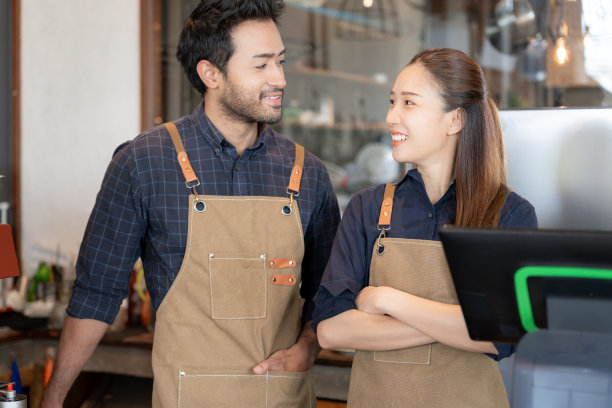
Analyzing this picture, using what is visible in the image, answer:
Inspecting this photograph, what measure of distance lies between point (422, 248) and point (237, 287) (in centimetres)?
47

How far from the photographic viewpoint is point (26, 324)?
285 centimetres

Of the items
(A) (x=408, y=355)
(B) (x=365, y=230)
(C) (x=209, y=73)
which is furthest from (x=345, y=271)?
(C) (x=209, y=73)

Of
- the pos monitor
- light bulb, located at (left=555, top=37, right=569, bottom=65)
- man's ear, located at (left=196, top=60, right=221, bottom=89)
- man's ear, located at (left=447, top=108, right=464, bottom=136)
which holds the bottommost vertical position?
the pos monitor

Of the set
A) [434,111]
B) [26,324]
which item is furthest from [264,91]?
[26,324]

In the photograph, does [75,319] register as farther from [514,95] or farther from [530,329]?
[514,95]

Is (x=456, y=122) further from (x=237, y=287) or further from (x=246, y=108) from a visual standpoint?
(x=237, y=287)

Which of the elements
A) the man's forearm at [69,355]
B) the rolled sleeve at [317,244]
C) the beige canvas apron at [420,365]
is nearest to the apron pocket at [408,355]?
the beige canvas apron at [420,365]

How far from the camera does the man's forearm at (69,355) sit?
72.9 inches

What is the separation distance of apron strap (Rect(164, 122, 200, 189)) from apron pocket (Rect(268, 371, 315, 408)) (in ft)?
1.64

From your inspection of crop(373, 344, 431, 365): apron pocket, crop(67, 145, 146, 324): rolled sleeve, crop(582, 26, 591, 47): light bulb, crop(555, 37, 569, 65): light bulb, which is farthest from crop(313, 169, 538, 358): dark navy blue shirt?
crop(555, 37, 569, 65): light bulb

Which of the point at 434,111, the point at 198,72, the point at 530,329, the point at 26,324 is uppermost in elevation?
the point at 198,72

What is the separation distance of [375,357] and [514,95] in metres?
3.52

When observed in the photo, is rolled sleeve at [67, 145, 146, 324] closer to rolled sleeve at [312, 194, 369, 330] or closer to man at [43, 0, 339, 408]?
man at [43, 0, 339, 408]

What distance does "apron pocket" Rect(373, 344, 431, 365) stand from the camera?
158 cm
